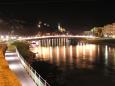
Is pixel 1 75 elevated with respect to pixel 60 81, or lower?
elevated

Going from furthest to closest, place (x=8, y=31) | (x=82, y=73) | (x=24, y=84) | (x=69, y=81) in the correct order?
(x=8, y=31) < (x=82, y=73) < (x=69, y=81) < (x=24, y=84)

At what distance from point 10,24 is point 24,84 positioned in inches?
5230

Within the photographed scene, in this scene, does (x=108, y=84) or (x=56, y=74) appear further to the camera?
(x=56, y=74)

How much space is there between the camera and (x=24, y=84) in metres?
24.2

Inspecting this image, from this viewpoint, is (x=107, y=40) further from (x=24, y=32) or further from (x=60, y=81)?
(x=60, y=81)

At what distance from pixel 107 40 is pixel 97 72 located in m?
104

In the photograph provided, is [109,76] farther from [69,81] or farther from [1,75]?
[1,75]

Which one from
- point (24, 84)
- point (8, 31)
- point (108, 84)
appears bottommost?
point (108, 84)

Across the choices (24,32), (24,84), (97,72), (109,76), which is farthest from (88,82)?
(24,32)

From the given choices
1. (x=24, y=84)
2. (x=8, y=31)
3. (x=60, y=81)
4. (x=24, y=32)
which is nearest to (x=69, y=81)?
(x=60, y=81)

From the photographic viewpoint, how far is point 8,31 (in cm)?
14675

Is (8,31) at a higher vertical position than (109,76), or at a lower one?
higher

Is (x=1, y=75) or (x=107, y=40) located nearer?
(x=1, y=75)

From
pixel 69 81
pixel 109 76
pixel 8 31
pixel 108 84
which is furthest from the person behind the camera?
pixel 8 31
